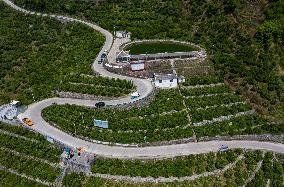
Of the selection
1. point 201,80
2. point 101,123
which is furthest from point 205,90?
point 101,123

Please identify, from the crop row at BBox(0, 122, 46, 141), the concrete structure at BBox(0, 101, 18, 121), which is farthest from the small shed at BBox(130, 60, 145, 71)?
the crop row at BBox(0, 122, 46, 141)

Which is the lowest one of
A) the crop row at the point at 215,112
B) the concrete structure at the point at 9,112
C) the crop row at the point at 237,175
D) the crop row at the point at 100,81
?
the crop row at the point at 237,175

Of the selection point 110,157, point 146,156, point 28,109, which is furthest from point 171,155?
point 28,109

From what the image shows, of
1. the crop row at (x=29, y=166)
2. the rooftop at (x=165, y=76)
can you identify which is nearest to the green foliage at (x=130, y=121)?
the rooftop at (x=165, y=76)

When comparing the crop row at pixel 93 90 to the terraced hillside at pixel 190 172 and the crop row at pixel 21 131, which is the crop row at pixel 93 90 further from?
the terraced hillside at pixel 190 172

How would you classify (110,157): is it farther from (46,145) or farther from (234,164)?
(234,164)

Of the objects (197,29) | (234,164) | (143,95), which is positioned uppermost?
(197,29)
